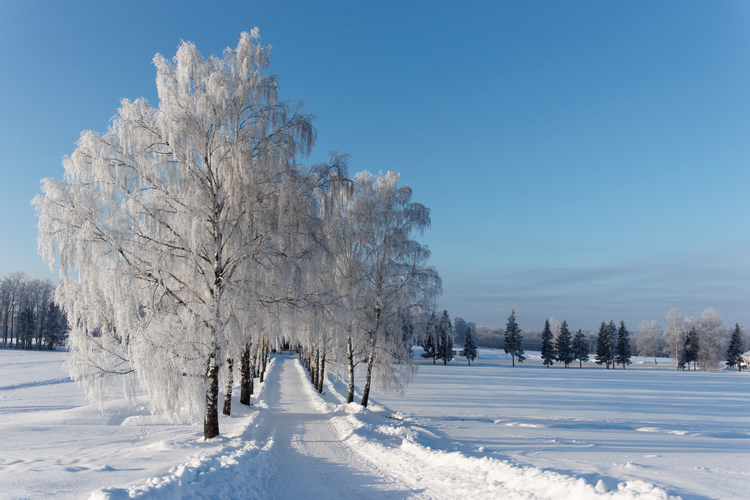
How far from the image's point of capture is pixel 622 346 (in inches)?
3051

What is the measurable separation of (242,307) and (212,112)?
5056mm

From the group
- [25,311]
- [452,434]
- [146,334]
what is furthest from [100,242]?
[25,311]

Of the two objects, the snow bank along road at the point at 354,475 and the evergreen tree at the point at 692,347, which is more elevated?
the snow bank along road at the point at 354,475

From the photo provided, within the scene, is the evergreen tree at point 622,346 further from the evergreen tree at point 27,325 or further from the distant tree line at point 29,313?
the evergreen tree at point 27,325

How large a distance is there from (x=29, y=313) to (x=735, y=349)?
419ft

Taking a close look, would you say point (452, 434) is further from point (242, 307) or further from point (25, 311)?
point (25, 311)

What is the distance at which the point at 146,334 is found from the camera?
28.4 ft

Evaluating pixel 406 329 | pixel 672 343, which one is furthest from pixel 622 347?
pixel 406 329

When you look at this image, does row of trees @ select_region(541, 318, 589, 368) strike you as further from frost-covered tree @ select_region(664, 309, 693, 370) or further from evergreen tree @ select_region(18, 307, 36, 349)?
→ evergreen tree @ select_region(18, 307, 36, 349)

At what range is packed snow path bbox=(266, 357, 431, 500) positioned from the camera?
22.8 feet

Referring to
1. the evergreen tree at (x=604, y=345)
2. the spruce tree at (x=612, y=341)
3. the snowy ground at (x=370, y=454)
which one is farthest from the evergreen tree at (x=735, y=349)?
the snowy ground at (x=370, y=454)

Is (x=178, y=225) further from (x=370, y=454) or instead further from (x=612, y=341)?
(x=612, y=341)

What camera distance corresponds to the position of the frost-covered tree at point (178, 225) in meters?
8.84

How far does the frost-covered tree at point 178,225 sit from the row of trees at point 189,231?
→ 31 millimetres
